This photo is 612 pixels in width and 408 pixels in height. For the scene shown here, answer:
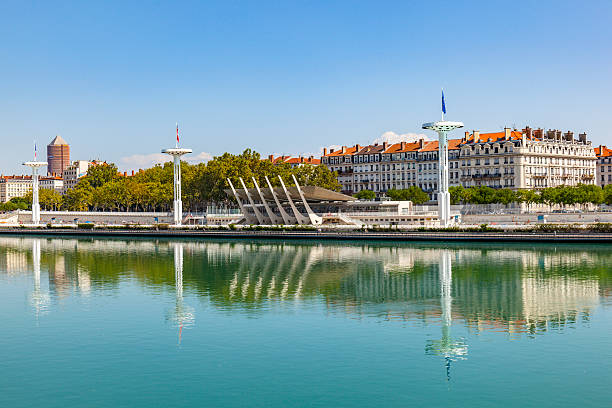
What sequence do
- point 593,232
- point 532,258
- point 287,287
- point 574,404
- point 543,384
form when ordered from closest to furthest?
point 574,404
point 543,384
point 287,287
point 532,258
point 593,232

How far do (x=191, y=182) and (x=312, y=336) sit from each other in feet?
353

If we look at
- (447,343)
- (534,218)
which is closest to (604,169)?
(534,218)

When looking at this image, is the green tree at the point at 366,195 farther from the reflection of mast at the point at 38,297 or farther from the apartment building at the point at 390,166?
the reflection of mast at the point at 38,297

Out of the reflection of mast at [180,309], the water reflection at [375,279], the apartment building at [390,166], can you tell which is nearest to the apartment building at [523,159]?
the apartment building at [390,166]

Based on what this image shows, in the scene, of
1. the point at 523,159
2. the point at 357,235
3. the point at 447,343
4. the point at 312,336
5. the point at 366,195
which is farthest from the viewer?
the point at 366,195

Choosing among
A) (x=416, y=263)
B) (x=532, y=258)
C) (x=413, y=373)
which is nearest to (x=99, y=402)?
(x=413, y=373)

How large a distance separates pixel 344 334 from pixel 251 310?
7091 mm

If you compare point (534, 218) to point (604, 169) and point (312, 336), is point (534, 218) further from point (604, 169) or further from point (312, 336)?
point (312, 336)

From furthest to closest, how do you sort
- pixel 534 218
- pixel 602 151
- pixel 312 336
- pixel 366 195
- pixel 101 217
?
1. pixel 602 151
2. pixel 366 195
3. pixel 101 217
4. pixel 534 218
5. pixel 312 336

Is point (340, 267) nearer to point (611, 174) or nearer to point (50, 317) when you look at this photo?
point (50, 317)

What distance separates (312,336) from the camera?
26.9 meters

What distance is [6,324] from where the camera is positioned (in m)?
30.5

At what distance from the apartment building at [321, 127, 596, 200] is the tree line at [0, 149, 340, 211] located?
15.3m

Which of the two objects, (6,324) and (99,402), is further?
(6,324)
